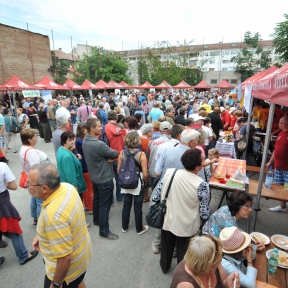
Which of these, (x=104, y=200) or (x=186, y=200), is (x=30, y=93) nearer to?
(x=104, y=200)

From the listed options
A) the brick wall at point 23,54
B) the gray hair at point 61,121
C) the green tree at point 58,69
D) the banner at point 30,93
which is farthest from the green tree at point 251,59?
the gray hair at point 61,121

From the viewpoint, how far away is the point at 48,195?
1646 mm

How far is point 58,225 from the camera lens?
152cm

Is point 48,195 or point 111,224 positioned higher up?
point 48,195

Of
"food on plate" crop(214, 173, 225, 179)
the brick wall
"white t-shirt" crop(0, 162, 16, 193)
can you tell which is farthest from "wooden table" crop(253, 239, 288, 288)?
the brick wall

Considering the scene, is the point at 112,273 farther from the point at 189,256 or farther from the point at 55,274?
the point at 189,256

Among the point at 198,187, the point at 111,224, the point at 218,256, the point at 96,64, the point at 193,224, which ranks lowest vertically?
the point at 111,224

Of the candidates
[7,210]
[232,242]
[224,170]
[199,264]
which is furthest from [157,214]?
[224,170]

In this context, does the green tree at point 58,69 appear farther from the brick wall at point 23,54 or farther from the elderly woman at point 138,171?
the elderly woman at point 138,171

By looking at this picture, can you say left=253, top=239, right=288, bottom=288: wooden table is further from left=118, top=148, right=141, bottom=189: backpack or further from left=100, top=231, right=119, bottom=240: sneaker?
left=100, top=231, right=119, bottom=240: sneaker

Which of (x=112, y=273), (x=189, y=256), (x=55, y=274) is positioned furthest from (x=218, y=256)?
(x=112, y=273)

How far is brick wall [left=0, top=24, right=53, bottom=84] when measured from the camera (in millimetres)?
21772

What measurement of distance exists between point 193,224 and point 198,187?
1.56ft

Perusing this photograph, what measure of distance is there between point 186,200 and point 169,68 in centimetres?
3617
